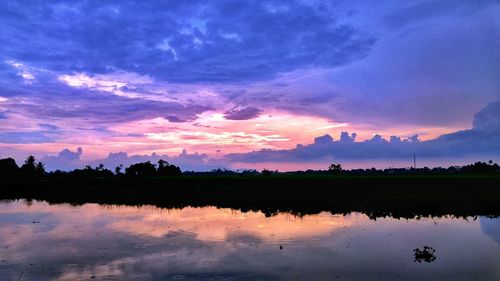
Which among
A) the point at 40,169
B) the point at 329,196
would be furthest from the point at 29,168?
the point at 329,196

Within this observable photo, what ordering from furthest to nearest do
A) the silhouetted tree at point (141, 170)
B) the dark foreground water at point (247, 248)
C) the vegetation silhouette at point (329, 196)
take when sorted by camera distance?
the silhouetted tree at point (141, 170) < the vegetation silhouette at point (329, 196) < the dark foreground water at point (247, 248)

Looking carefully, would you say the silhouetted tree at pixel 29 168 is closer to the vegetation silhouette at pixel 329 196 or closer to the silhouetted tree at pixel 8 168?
the silhouetted tree at pixel 8 168

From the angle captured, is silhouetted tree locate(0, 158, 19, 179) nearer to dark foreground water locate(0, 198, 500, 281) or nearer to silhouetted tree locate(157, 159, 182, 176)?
silhouetted tree locate(157, 159, 182, 176)

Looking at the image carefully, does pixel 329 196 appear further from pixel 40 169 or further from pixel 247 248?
pixel 40 169

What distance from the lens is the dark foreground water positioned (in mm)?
17797

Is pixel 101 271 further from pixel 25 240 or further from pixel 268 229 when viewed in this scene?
pixel 268 229

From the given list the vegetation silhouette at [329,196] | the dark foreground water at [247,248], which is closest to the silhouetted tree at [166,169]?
the vegetation silhouette at [329,196]

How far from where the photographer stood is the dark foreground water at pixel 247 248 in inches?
701

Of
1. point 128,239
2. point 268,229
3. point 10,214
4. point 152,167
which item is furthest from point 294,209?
point 152,167

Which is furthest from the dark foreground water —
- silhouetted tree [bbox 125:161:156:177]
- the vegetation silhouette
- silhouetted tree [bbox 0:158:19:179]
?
silhouetted tree [bbox 0:158:19:179]

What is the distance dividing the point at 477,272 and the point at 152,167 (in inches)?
4037

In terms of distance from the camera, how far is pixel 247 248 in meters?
22.9

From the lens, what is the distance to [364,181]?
60.5m

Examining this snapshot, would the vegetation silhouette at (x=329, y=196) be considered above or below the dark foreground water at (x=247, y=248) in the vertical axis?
above
